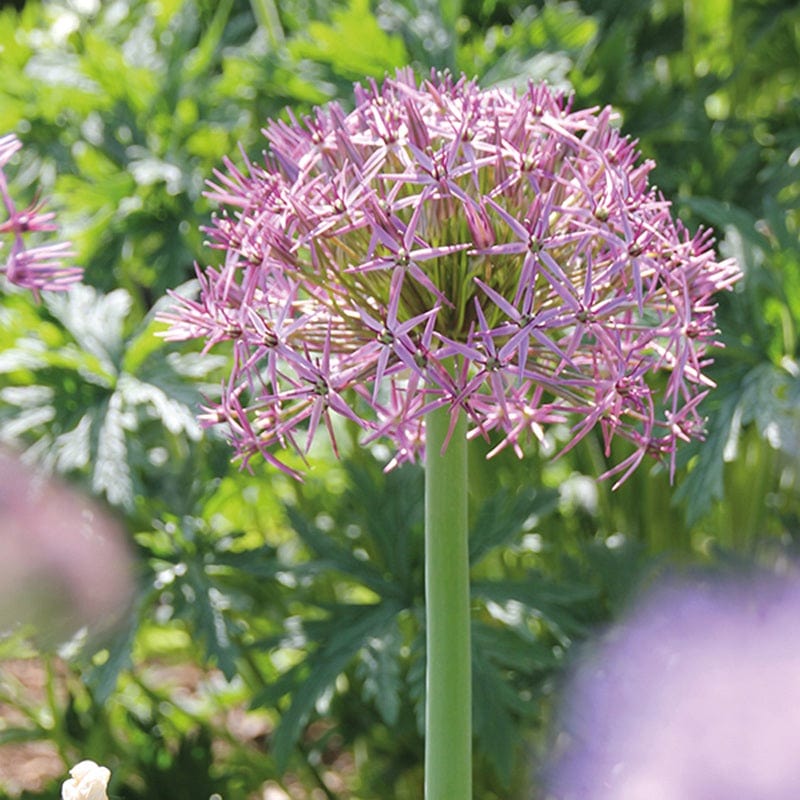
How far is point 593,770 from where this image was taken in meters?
1.81

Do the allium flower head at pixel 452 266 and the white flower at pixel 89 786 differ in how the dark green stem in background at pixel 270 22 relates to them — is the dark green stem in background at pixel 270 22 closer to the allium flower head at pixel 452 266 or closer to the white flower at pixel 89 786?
the allium flower head at pixel 452 266

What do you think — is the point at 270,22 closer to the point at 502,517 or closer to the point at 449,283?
the point at 502,517

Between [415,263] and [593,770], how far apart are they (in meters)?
1.10

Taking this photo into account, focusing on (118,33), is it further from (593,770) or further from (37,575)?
(593,770)

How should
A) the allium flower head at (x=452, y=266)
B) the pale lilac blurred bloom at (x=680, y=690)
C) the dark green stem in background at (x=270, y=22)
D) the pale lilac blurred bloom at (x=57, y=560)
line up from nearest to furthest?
the allium flower head at (x=452, y=266) < the pale lilac blurred bloom at (x=680, y=690) < the pale lilac blurred bloom at (x=57, y=560) < the dark green stem in background at (x=270, y=22)

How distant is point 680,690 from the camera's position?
1.74m

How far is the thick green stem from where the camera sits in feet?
3.22

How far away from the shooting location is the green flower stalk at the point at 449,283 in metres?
0.93

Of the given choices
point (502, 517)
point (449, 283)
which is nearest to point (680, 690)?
point (502, 517)

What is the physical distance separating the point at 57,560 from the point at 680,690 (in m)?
0.97

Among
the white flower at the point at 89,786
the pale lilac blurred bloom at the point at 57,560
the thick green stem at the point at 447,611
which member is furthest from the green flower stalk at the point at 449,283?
the pale lilac blurred bloom at the point at 57,560

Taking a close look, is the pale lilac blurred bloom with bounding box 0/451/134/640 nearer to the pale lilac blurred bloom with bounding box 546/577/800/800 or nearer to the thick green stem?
the pale lilac blurred bloom with bounding box 546/577/800/800

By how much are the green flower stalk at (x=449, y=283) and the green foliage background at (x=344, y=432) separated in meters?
0.58

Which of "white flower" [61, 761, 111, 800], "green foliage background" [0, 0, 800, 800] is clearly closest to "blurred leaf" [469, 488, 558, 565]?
"green foliage background" [0, 0, 800, 800]
